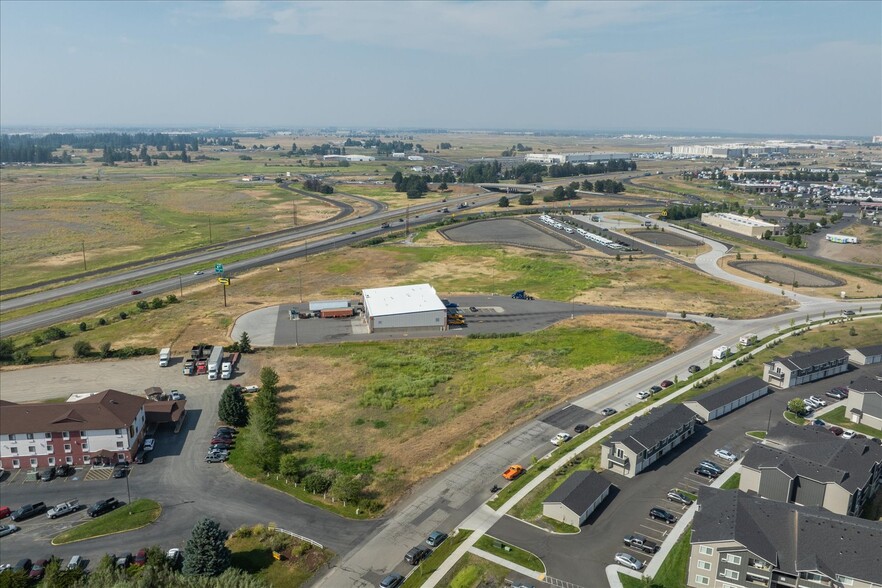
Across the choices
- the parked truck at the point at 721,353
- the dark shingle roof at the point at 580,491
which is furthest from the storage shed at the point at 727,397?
the dark shingle roof at the point at 580,491

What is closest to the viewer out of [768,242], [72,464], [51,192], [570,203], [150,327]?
[72,464]

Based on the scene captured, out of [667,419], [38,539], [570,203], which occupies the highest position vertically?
[570,203]

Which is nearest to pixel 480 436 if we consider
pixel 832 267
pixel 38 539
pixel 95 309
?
pixel 38 539

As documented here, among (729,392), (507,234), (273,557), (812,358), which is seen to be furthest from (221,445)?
(507,234)

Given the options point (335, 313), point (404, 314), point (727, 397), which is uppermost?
point (404, 314)

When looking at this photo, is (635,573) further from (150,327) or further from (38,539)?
(150,327)

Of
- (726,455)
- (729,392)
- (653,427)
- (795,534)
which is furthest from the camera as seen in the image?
(729,392)

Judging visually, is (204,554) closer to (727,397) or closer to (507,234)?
(727,397)

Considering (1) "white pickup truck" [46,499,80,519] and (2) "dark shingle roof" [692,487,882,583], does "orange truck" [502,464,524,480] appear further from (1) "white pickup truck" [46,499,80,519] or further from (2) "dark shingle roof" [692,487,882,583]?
(1) "white pickup truck" [46,499,80,519]
